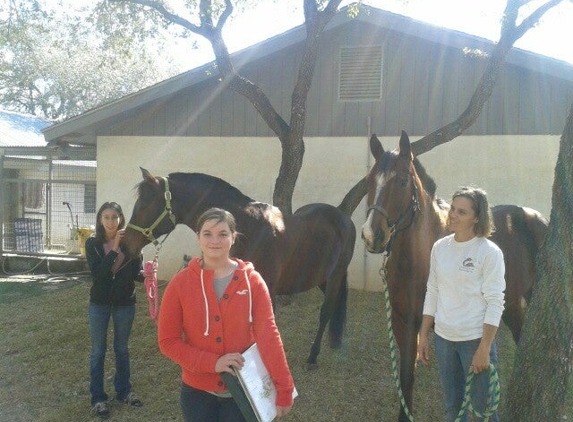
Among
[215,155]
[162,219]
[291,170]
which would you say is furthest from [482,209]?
[215,155]

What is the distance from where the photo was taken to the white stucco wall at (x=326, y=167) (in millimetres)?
7746

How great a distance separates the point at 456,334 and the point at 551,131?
6174mm

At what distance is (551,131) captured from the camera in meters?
7.57

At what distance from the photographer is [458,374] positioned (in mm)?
2770

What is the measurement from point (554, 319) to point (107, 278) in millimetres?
2992

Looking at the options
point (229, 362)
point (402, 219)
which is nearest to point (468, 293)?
point (402, 219)

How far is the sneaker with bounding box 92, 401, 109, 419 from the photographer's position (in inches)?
150

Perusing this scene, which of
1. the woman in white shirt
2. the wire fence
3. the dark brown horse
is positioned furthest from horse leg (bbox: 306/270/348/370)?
the wire fence

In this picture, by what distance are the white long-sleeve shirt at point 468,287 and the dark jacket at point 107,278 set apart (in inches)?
92.0

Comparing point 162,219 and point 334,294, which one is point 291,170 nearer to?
point 334,294

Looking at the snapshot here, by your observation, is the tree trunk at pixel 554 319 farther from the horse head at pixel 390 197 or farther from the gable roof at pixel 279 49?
the gable roof at pixel 279 49

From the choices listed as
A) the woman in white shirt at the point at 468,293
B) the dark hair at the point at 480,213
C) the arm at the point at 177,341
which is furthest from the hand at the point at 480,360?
the arm at the point at 177,341

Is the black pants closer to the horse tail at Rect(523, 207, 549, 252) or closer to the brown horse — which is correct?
the brown horse

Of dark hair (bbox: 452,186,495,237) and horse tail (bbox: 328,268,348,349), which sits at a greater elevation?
dark hair (bbox: 452,186,495,237)
